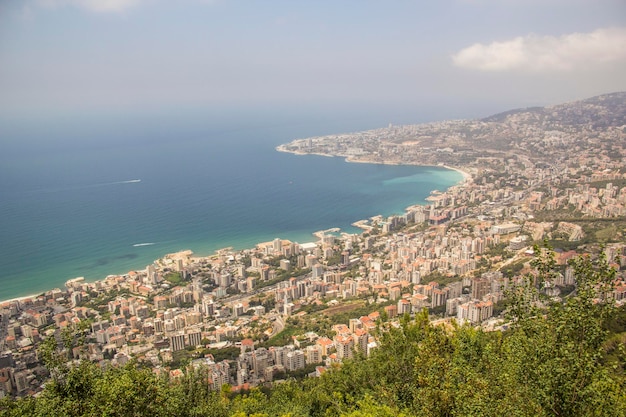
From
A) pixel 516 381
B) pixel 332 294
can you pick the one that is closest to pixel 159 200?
pixel 332 294

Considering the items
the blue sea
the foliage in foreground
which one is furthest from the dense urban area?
the blue sea

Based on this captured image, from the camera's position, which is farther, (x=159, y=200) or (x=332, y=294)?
(x=159, y=200)

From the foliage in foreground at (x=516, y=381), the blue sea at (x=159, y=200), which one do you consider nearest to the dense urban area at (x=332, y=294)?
the foliage in foreground at (x=516, y=381)

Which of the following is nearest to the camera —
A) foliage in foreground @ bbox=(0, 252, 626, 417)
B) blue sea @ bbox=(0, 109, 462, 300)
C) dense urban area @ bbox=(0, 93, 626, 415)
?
foliage in foreground @ bbox=(0, 252, 626, 417)

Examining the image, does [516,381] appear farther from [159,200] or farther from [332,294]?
[159,200]

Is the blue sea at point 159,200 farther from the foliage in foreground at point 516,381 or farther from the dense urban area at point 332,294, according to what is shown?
the foliage in foreground at point 516,381

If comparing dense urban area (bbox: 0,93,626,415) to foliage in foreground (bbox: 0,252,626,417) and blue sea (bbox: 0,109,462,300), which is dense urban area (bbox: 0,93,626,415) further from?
blue sea (bbox: 0,109,462,300)

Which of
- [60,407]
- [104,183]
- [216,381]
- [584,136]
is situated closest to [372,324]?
[216,381]
